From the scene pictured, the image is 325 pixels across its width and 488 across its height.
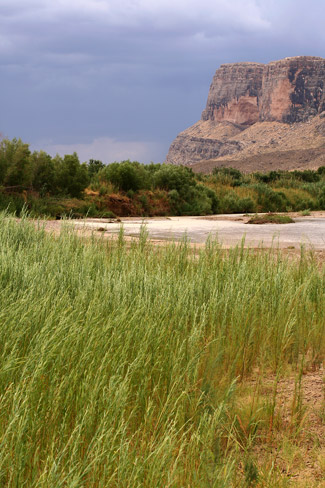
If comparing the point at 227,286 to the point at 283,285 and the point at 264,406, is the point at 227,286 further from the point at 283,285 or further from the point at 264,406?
the point at 264,406

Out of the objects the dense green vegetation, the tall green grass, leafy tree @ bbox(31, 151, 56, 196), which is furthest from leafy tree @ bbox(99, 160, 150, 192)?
the tall green grass

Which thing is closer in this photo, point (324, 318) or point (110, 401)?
point (110, 401)

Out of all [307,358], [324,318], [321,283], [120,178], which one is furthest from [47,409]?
[120,178]

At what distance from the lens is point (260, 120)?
12900 cm

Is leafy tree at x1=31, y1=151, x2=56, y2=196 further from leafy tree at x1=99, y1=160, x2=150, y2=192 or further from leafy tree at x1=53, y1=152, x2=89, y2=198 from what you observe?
leafy tree at x1=99, y1=160, x2=150, y2=192

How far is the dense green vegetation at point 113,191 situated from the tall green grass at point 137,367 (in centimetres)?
790

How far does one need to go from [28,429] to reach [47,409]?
4.4 inches

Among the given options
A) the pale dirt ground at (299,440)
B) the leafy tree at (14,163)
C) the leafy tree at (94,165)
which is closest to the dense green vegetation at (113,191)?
the leafy tree at (14,163)

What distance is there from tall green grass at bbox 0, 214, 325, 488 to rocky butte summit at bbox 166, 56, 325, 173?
280ft

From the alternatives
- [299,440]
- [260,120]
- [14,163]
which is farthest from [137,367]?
[260,120]

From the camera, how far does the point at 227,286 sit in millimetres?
3865

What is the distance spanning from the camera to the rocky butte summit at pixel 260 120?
3799 inches

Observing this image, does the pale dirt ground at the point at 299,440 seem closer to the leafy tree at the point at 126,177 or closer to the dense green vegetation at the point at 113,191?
the dense green vegetation at the point at 113,191

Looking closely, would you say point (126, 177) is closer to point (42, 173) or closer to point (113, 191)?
point (113, 191)
